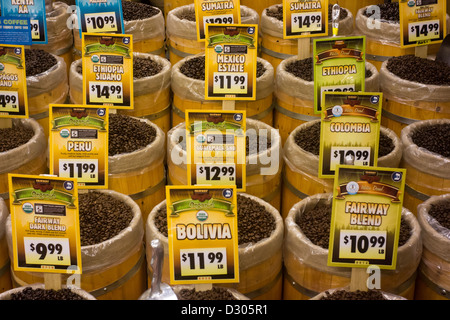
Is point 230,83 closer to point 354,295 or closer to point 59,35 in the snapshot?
point 354,295

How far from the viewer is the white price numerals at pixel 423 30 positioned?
12.6 feet

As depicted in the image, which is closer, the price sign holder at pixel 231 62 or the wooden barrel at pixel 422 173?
the wooden barrel at pixel 422 173

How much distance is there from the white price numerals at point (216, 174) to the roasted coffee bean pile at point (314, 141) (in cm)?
49

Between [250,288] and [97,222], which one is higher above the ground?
Result: [97,222]

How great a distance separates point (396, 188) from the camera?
2096 millimetres

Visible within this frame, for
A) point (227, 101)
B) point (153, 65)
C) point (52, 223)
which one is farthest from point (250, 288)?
point (153, 65)

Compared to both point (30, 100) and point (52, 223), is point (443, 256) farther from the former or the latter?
point (30, 100)

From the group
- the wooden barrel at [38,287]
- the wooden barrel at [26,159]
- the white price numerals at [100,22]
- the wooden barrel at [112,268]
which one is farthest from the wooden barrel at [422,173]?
the white price numerals at [100,22]

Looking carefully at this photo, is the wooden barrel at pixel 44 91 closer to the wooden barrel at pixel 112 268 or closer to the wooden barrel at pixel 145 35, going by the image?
the wooden barrel at pixel 145 35

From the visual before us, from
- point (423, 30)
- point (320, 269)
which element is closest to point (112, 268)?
point (320, 269)

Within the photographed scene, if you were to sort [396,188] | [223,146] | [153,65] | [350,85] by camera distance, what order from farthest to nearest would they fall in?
[153,65] → [350,85] → [223,146] → [396,188]
